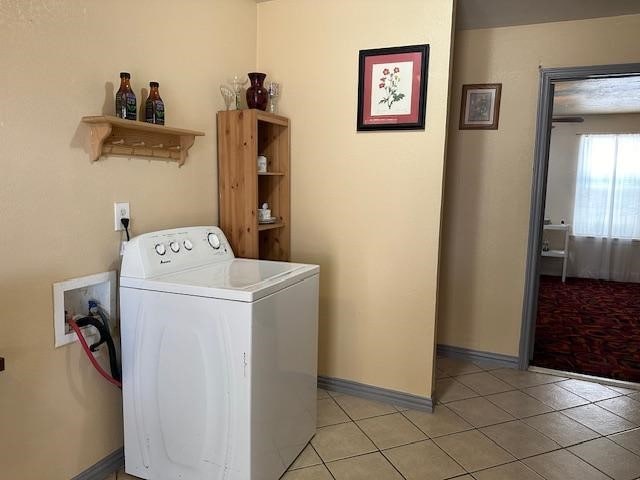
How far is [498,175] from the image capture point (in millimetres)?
3207

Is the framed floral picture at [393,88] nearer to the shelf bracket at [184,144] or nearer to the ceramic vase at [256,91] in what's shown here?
the ceramic vase at [256,91]

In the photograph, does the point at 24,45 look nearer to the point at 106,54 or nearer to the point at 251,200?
the point at 106,54

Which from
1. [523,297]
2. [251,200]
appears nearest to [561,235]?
[523,297]

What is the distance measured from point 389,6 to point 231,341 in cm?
189

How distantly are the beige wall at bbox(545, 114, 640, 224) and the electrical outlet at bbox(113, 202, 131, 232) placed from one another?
19.1ft

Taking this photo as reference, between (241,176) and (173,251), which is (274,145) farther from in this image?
(173,251)

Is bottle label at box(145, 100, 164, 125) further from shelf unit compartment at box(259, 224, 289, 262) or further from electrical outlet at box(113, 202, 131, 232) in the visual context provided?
shelf unit compartment at box(259, 224, 289, 262)

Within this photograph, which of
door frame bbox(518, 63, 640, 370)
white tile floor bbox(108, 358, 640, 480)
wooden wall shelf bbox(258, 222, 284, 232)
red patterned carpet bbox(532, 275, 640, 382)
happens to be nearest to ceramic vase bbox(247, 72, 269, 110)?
wooden wall shelf bbox(258, 222, 284, 232)

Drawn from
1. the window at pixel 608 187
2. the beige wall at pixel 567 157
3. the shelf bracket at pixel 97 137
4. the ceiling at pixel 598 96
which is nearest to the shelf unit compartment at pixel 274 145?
the shelf bracket at pixel 97 137

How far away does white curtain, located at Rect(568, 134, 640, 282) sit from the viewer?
614 cm

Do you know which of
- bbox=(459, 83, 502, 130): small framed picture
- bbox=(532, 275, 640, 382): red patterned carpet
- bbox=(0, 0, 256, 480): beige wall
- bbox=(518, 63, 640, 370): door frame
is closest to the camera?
bbox=(0, 0, 256, 480): beige wall

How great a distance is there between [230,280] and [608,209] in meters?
6.24

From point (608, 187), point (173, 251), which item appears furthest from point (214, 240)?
point (608, 187)

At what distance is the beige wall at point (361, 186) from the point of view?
243 centimetres
